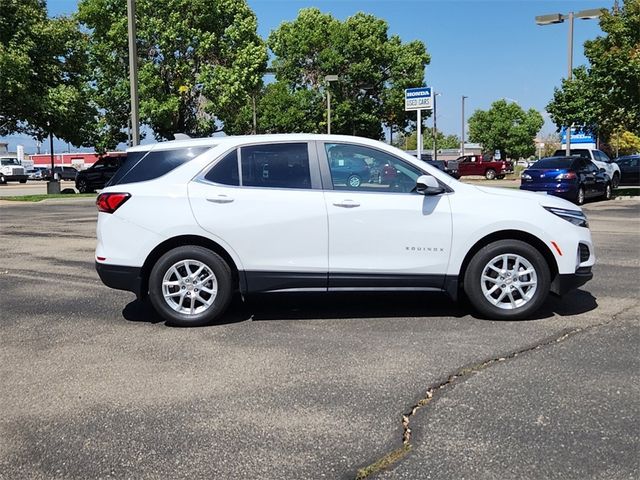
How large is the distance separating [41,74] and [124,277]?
22201 mm

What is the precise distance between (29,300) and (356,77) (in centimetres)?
4148

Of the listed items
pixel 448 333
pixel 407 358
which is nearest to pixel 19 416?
pixel 407 358

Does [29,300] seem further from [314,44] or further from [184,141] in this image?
[314,44]

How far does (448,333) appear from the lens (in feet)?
18.3

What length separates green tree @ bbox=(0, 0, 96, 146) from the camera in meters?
22.8

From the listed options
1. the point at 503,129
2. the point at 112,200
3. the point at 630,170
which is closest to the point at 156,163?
the point at 112,200

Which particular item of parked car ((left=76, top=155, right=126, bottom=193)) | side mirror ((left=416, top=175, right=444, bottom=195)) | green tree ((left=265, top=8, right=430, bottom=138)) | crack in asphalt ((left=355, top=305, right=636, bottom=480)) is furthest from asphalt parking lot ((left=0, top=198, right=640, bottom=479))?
green tree ((left=265, top=8, right=430, bottom=138))

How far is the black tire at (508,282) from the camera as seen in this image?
586cm

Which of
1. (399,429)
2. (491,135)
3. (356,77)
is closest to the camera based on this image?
(399,429)

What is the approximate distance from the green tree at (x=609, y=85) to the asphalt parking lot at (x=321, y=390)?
17.6 metres

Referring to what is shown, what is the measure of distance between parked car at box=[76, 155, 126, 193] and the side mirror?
27.8 m

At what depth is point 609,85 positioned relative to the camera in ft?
74.9

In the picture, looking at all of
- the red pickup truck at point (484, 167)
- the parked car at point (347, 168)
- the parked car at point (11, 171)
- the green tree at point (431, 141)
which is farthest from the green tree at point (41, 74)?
the green tree at point (431, 141)

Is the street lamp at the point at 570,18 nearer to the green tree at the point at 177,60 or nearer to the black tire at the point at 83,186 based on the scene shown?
the green tree at the point at 177,60
